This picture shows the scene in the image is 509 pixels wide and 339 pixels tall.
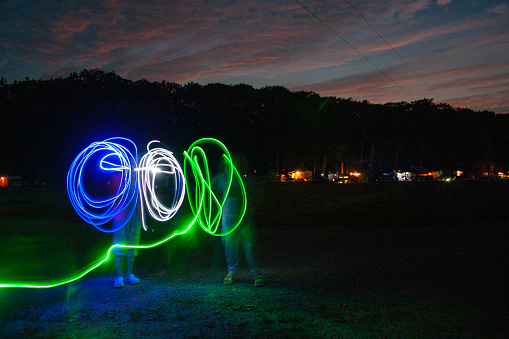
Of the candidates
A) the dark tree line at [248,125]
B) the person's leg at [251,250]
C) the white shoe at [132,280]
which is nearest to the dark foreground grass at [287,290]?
the white shoe at [132,280]

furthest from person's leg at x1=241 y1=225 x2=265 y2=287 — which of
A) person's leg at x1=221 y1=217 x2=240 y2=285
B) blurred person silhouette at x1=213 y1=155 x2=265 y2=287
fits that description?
person's leg at x1=221 y1=217 x2=240 y2=285

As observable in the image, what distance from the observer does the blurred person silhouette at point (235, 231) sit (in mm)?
6801

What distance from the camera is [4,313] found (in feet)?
17.6

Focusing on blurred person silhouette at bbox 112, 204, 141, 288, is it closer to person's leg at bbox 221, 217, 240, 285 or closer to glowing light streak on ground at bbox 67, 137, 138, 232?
glowing light streak on ground at bbox 67, 137, 138, 232

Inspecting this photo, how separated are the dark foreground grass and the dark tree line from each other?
115 feet

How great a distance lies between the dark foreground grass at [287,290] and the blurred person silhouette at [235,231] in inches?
13.4

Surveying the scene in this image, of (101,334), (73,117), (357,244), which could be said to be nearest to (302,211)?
(357,244)

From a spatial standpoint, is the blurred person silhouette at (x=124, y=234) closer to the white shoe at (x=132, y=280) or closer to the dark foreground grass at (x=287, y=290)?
the white shoe at (x=132, y=280)

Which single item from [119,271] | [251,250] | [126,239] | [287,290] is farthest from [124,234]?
[287,290]

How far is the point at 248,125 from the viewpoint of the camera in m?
62.9

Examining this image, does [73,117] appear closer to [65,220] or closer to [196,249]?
[65,220]

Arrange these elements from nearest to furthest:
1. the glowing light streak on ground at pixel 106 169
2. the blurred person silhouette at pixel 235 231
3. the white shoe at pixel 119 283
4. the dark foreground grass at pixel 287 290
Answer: the dark foreground grass at pixel 287 290 → the white shoe at pixel 119 283 → the blurred person silhouette at pixel 235 231 → the glowing light streak on ground at pixel 106 169

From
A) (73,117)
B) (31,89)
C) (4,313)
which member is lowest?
(4,313)

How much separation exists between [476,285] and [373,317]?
7.92ft
